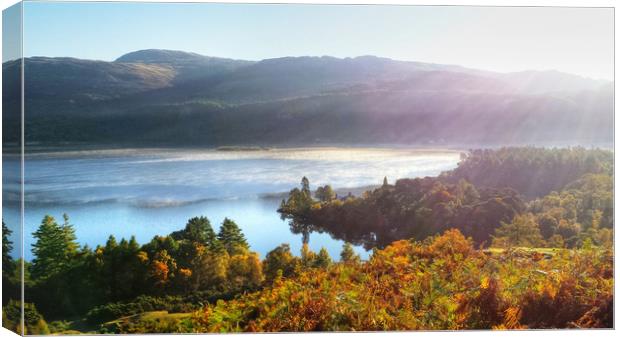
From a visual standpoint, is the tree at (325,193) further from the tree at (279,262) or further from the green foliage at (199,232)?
the green foliage at (199,232)

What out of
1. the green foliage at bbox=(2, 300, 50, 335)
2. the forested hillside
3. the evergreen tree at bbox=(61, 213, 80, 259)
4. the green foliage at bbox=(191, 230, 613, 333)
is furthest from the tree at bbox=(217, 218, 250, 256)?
the green foliage at bbox=(2, 300, 50, 335)

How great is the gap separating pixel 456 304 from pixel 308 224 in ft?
6.05

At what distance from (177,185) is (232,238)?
847 mm

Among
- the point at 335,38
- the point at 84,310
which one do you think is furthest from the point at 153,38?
the point at 84,310

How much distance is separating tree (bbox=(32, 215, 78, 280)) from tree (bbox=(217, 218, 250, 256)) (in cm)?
160

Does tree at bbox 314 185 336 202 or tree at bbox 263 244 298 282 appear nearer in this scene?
tree at bbox 263 244 298 282

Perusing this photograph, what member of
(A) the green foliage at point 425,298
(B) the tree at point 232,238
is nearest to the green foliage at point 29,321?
(A) the green foliage at point 425,298

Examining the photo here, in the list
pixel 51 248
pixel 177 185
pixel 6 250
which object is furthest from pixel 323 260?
pixel 6 250

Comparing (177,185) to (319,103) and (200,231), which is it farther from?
(319,103)

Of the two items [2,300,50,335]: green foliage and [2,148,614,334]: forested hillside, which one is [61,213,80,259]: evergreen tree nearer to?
[2,148,614,334]: forested hillside

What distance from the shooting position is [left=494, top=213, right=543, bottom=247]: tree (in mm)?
8266

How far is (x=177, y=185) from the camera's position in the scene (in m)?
7.86

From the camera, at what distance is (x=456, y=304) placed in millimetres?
7703

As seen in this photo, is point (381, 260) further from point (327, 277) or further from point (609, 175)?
point (609, 175)
